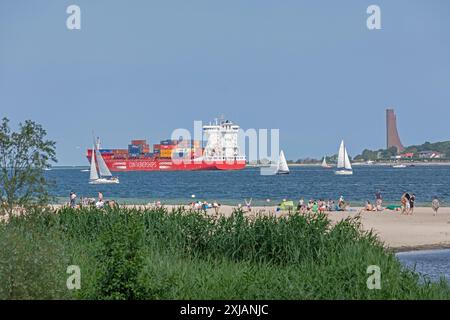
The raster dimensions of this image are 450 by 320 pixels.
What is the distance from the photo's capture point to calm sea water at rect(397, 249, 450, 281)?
19.7 meters

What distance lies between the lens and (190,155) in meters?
130

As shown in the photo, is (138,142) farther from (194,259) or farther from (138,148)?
(194,259)

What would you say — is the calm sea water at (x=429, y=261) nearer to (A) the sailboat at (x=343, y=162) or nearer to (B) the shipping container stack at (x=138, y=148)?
(A) the sailboat at (x=343, y=162)

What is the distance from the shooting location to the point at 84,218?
60.3ft

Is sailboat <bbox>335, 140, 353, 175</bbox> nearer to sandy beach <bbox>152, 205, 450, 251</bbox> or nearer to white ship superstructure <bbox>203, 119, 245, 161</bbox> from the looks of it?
white ship superstructure <bbox>203, 119, 245, 161</bbox>

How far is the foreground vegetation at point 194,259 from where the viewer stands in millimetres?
10766

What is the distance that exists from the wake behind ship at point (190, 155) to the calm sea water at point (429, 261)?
306 feet

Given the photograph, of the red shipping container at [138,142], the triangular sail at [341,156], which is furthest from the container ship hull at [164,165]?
the triangular sail at [341,156]

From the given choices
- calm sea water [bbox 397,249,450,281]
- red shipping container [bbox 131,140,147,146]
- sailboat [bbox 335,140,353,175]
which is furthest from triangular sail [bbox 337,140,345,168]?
calm sea water [bbox 397,249,450,281]

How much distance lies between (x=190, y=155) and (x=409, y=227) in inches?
3823

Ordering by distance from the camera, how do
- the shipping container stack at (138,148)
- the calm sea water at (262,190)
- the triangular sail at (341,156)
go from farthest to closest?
the shipping container stack at (138,148), the triangular sail at (341,156), the calm sea water at (262,190)

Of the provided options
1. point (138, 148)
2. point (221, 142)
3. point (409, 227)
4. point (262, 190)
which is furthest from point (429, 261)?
point (138, 148)

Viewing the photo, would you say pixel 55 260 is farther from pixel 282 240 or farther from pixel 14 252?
pixel 282 240
